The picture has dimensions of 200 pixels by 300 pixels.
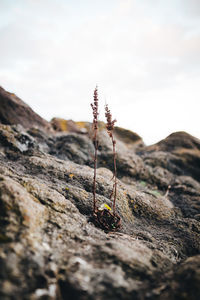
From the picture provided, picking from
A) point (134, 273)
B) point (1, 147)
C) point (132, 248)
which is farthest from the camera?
point (1, 147)

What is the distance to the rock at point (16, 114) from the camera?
1049 cm

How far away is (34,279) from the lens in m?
1.87

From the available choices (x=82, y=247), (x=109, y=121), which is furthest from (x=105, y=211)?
(x=109, y=121)

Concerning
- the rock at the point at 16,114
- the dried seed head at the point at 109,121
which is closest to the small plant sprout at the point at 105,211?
the dried seed head at the point at 109,121

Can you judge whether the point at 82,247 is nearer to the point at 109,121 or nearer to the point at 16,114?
the point at 109,121

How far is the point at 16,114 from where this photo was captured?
1162 centimetres

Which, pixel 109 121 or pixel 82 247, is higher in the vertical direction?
pixel 109 121

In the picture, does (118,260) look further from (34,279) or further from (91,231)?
(34,279)

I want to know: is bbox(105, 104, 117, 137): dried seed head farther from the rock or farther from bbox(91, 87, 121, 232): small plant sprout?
the rock

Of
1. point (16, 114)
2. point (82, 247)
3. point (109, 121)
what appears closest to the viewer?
point (82, 247)

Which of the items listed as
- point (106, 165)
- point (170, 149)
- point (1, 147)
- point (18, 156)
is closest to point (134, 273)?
point (18, 156)

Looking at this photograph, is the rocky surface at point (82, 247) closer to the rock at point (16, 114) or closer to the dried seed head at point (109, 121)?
the dried seed head at point (109, 121)

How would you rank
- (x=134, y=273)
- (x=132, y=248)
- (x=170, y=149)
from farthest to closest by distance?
(x=170, y=149)
(x=132, y=248)
(x=134, y=273)

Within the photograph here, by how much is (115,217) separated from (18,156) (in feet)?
16.1
